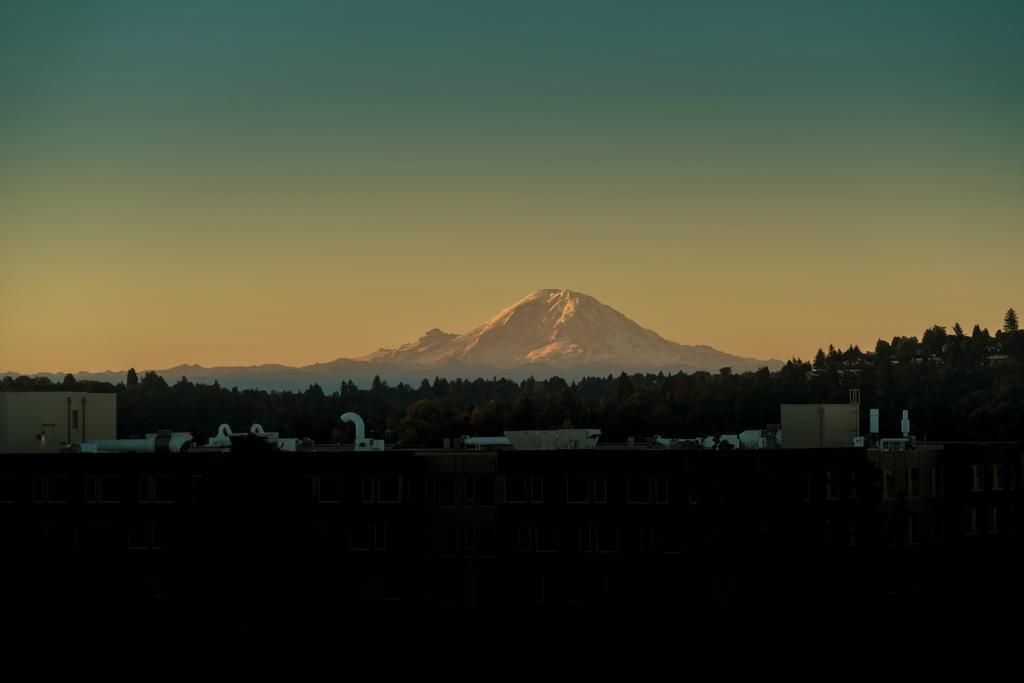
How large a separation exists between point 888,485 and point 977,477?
589 centimetres

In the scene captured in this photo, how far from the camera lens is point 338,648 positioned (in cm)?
5984

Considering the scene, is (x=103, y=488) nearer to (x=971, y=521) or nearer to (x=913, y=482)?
(x=913, y=482)

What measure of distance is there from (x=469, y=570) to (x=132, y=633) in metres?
13.4

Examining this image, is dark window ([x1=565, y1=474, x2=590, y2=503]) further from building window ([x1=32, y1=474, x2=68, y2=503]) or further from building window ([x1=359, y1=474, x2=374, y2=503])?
building window ([x1=32, y1=474, x2=68, y2=503])

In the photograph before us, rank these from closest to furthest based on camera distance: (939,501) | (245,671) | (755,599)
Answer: (245,671)
(755,599)
(939,501)

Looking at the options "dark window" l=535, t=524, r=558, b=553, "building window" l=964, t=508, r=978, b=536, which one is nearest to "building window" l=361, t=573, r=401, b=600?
"dark window" l=535, t=524, r=558, b=553

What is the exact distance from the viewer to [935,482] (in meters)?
67.6

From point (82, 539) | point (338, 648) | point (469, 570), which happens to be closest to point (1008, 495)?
point (469, 570)

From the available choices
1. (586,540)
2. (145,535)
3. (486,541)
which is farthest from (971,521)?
(145,535)

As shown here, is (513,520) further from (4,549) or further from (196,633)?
(4,549)

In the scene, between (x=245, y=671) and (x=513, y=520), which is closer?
(x=245, y=671)

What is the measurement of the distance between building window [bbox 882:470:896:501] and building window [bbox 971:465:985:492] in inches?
201

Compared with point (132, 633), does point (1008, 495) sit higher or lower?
higher

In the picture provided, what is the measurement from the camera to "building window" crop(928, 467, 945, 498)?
221ft
